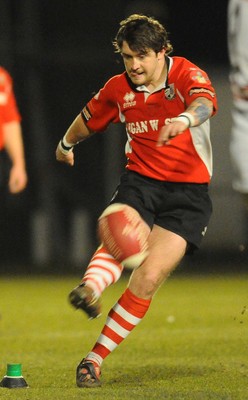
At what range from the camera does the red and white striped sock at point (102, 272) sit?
657 centimetres

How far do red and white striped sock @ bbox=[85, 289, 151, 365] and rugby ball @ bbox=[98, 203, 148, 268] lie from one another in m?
0.30

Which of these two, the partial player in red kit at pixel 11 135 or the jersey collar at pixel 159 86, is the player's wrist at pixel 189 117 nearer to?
the jersey collar at pixel 159 86

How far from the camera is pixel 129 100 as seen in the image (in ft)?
23.4

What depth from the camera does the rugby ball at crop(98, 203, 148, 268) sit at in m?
6.66

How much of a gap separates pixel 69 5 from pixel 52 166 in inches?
99.9

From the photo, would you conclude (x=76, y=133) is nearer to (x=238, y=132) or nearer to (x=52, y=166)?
(x=238, y=132)

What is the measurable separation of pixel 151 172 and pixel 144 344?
2.35 metres

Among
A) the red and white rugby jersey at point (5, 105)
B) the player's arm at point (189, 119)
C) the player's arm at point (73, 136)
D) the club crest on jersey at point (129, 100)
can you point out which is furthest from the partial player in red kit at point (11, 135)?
the player's arm at point (189, 119)

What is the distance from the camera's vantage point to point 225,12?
20000 mm

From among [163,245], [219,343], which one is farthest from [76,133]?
[219,343]

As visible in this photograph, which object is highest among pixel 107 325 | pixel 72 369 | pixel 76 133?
pixel 76 133

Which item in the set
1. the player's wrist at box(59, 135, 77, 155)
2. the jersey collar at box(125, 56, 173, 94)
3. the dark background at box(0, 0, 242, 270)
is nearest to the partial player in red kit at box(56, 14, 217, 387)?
the jersey collar at box(125, 56, 173, 94)

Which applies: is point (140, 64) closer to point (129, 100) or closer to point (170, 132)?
point (129, 100)

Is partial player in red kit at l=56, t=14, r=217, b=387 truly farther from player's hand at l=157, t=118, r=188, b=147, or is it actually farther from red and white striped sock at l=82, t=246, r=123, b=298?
player's hand at l=157, t=118, r=188, b=147
